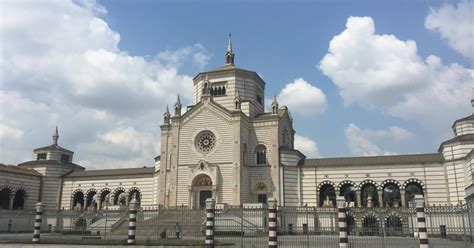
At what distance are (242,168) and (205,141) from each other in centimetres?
517

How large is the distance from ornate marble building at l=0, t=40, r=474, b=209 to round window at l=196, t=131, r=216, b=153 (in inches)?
4.2

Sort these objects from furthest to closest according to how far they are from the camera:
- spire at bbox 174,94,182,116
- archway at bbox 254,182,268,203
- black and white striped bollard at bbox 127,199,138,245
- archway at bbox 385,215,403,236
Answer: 1. spire at bbox 174,94,182,116
2. archway at bbox 254,182,268,203
3. black and white striped bollard at bbox 127,199,138,245
4. archway at bbox 385,215,403,236

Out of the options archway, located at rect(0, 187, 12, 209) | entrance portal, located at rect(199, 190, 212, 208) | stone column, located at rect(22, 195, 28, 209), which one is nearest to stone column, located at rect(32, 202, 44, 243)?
entrance portal, located at rect(199, 190, 212, 208)

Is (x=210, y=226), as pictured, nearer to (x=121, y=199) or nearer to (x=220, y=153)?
(x=220, y=153)

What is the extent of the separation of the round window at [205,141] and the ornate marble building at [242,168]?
11cm

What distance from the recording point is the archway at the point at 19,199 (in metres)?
50.8

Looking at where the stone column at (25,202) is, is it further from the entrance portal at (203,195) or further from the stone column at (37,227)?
the stone column at (37,227)

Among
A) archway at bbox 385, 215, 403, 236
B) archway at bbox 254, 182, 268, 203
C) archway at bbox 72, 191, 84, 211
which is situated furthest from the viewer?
archway at bbox 72, 191, 84, 211

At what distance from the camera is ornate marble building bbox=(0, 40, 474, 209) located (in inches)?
1586

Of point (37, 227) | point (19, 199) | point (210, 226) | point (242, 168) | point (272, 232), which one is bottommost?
point (272, 232)

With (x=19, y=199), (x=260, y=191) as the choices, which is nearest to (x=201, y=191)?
(x=260, y=191)

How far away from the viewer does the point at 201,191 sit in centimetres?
4406

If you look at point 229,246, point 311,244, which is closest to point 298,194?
point 311,244

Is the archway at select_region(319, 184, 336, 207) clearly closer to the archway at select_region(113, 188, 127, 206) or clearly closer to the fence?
the fence
